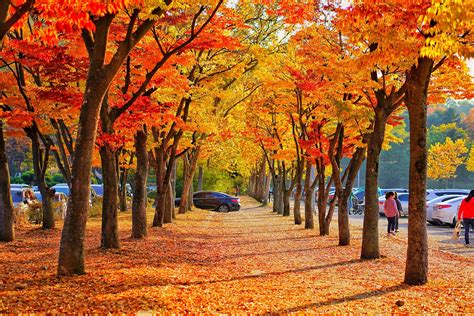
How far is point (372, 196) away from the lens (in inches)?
519

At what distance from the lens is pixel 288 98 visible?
23500 mm

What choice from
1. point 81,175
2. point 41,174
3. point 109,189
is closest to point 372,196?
point 109,189

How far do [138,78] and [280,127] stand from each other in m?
17.6

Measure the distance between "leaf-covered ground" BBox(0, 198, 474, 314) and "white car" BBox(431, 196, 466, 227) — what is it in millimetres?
9133

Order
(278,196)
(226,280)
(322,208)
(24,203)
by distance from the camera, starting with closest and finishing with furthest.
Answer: (226,280)
(322,208)
(24,203)
(278,196)

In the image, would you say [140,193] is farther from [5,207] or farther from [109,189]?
[109,189]

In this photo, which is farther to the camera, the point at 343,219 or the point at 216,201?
the point at 216,201

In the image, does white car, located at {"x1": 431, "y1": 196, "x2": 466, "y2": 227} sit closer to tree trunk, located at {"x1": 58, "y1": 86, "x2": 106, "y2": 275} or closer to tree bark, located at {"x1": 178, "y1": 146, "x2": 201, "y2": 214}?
tree bark, located at {"x1": 178, "y1": 146, "x2": 201, "y2": 214}

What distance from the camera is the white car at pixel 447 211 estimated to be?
83.6 feet

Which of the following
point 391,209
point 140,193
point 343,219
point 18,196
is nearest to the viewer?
point 343,219

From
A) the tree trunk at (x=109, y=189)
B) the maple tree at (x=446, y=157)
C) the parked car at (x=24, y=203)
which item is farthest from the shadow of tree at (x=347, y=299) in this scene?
the maple tree at (x=446, y=157)

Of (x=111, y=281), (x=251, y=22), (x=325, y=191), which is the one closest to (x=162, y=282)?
(x=111, y=281)

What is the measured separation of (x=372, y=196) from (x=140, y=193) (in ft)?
24.1

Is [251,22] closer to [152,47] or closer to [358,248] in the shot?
[152,47]
